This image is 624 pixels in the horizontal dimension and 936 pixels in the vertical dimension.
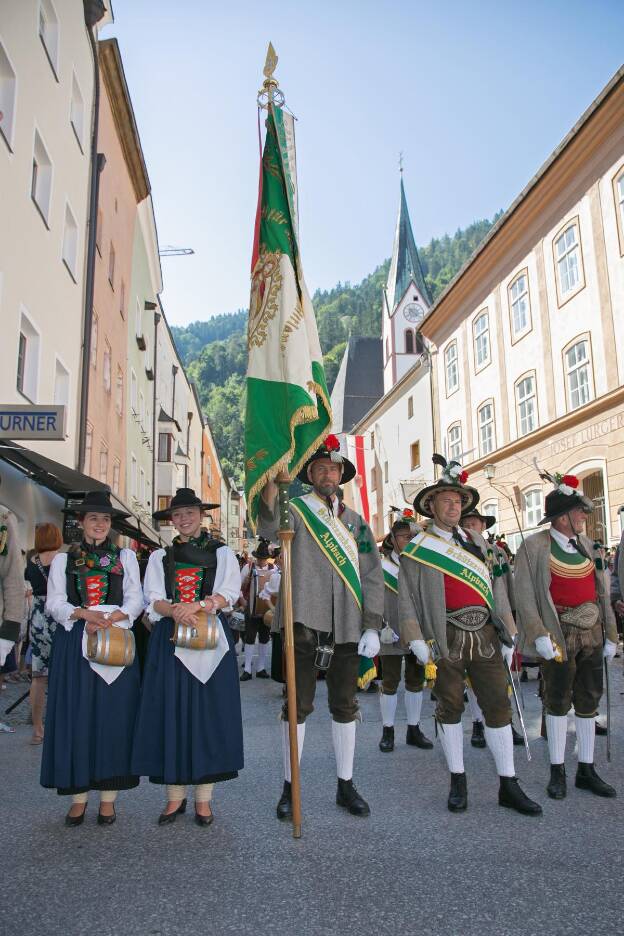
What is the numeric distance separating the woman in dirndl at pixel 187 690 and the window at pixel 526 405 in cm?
2070

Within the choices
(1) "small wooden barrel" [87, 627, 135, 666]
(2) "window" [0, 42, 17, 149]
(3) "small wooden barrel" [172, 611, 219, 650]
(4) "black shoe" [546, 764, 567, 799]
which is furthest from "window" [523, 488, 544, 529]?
(1) "small wooden barrel" [87, 627, 135, 666]

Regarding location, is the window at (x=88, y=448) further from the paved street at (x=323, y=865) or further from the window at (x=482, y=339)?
the window at (x=482, y=339)

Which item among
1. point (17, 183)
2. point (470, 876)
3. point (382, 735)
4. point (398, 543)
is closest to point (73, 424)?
point (17, 183)

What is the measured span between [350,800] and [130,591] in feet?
6.26

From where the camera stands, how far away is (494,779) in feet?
17.5

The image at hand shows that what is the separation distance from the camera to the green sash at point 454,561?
16.3 ft

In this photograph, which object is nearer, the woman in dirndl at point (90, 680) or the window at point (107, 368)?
the woman in dirndl at point (90, 680)

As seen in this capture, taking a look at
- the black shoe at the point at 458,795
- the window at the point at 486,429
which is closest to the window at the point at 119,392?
the window at the point at 486,429

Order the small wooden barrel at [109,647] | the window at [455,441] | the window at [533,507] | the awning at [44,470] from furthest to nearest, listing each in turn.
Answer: the window at [455,441] → the window at [533,507] → the awning at [44,470] → the small wooden barrel at [109,647]

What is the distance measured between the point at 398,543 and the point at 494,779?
299cm

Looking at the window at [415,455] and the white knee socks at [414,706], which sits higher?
the window at [415,455]

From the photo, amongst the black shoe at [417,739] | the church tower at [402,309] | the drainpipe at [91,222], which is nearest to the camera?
the black shoe at [417,739]

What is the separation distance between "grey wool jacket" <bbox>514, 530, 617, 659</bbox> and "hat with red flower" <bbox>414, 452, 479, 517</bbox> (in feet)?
1.74

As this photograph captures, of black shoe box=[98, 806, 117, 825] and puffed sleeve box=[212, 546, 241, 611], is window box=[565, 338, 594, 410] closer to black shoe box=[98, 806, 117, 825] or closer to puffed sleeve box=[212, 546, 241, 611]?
puffed sleeve box=[212, 546, 241, 611]
